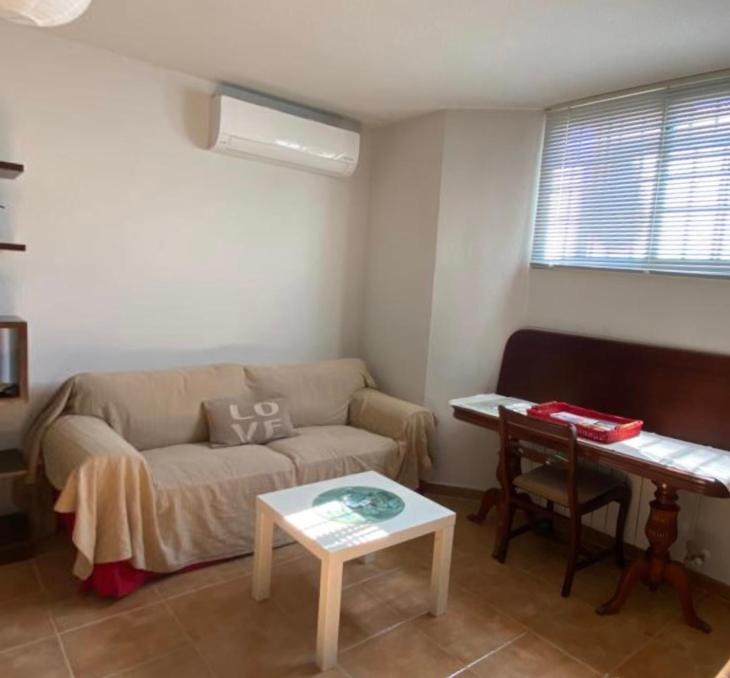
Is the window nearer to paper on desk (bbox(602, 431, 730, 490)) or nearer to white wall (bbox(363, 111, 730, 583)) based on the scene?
white wall (bbox(363, 111, 730, 583))

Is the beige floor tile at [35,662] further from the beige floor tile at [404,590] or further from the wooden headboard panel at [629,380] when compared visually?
the wooden headboard panel at [629,380]

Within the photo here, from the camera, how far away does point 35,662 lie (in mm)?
1894

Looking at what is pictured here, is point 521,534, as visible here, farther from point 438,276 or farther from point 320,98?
point 320,98

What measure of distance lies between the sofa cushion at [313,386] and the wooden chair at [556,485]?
3.81 ft

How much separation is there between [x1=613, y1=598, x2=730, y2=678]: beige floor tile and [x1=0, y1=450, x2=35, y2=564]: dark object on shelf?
257 cm

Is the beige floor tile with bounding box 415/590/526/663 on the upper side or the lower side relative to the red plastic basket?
lower

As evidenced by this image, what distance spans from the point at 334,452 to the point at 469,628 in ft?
3.61

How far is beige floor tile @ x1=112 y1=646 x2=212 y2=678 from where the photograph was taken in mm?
1876

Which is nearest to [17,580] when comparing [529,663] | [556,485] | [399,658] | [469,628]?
[399,658]

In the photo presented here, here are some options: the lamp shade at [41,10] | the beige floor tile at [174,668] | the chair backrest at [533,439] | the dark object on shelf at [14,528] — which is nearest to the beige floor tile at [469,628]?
the chair backrest at [533,439]

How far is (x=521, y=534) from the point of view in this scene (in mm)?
2998

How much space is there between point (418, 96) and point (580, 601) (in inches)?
108

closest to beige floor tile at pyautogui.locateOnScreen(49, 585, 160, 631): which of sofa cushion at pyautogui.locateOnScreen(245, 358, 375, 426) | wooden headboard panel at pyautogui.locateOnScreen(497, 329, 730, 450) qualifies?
sofa cushion at pyautogui.locateOnScreen(245, 358, 375, 426)

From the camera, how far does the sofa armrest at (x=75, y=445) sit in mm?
2225
